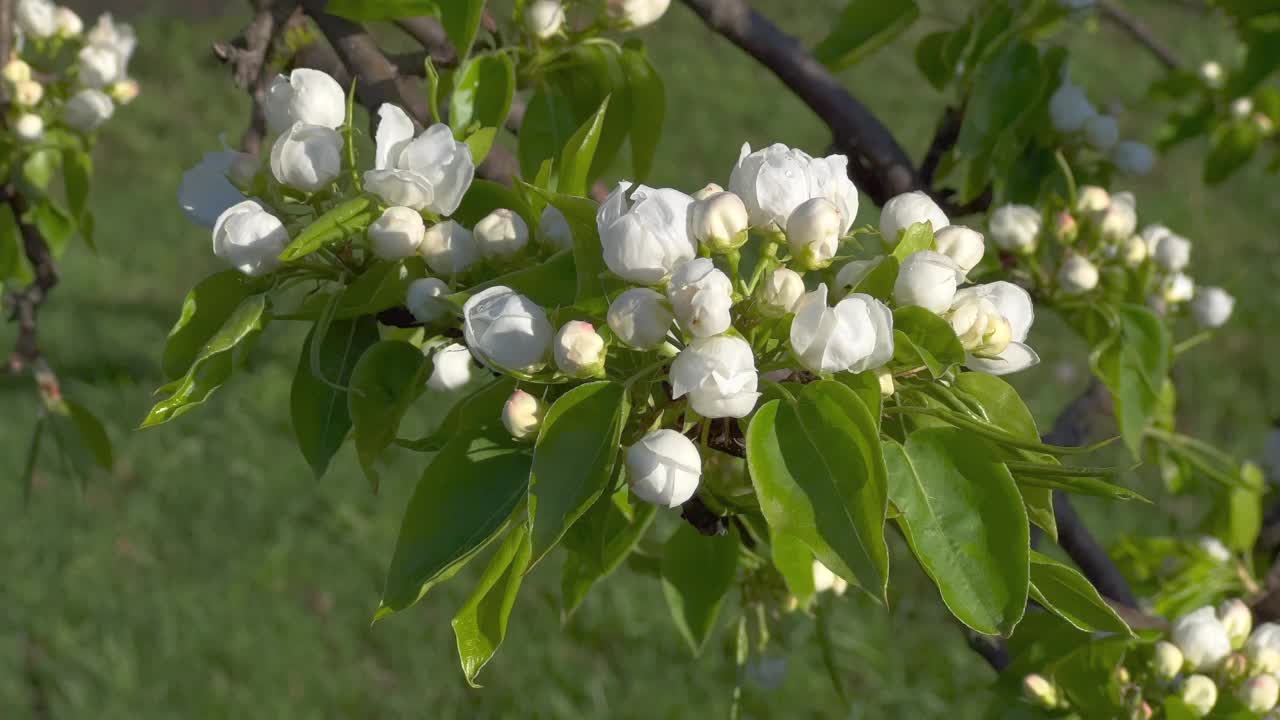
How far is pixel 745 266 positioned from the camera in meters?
0.87

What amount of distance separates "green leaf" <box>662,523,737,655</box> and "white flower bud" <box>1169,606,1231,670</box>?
14.7 inches

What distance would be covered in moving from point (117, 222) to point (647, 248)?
435 cm

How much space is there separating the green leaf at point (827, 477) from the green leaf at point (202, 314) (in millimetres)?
360

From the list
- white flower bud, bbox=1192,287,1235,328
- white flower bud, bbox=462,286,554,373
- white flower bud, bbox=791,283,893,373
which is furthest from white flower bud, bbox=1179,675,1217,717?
white flower bud, bbox=1192,287,1235,328

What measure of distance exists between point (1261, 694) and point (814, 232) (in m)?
0.62

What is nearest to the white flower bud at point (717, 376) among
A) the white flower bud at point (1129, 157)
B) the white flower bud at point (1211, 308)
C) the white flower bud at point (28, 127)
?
the white flower bud at point (1129, 157)

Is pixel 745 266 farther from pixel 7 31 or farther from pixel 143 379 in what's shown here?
pixel 143 379

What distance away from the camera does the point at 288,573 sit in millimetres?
2965

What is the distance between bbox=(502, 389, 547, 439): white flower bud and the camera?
0.70m

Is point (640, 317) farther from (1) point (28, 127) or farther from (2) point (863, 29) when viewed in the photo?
(1) point (28, 127)

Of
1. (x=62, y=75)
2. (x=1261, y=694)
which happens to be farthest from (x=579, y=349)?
(x=62, y=75)

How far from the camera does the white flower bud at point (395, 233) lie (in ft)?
2.44

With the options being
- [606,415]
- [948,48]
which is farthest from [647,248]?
[948,48]

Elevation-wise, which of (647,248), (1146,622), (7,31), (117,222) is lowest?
(117,222)
